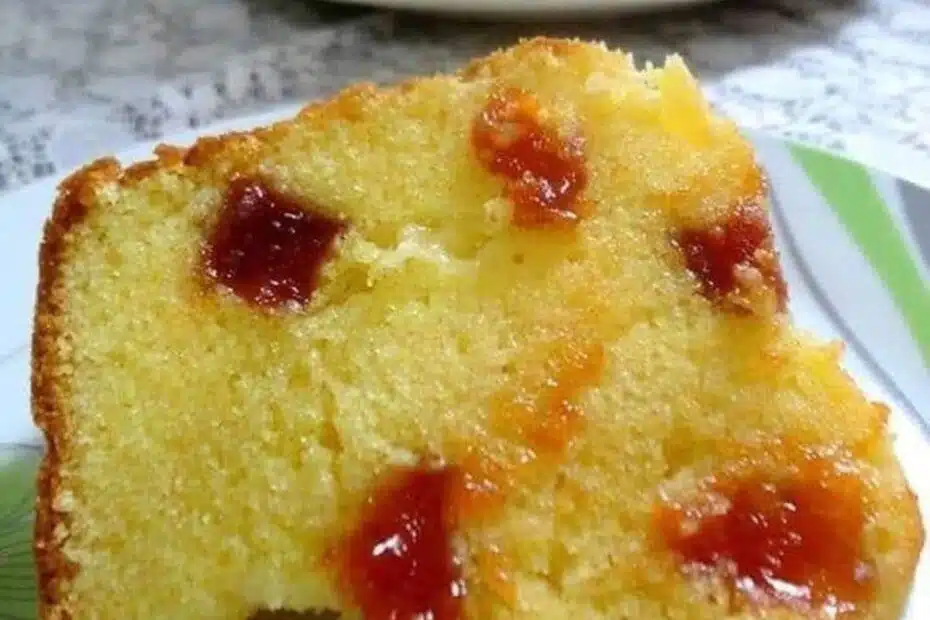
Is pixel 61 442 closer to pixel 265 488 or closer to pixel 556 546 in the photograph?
pixel 265 488

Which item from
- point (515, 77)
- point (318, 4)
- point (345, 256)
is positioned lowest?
point (318, 4)

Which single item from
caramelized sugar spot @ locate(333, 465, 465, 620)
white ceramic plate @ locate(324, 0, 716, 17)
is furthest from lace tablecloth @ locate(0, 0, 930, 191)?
caramelized sugar spot @ locate(333, 465, 465, 620)

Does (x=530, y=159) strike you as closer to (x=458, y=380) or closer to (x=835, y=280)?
(x=458, y=380)

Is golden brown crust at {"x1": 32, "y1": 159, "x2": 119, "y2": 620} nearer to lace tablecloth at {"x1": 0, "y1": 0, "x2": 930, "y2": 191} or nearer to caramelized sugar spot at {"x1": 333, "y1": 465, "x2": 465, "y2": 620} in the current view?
caramelized sugar spot at {"x1": 333, "y1": 465, "x2": 465, "y2": 620}

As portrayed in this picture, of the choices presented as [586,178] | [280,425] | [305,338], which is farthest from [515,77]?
[280,425]

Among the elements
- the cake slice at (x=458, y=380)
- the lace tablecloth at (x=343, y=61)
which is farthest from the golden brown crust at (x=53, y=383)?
the lace tablecloth at (x=343, y=61)
